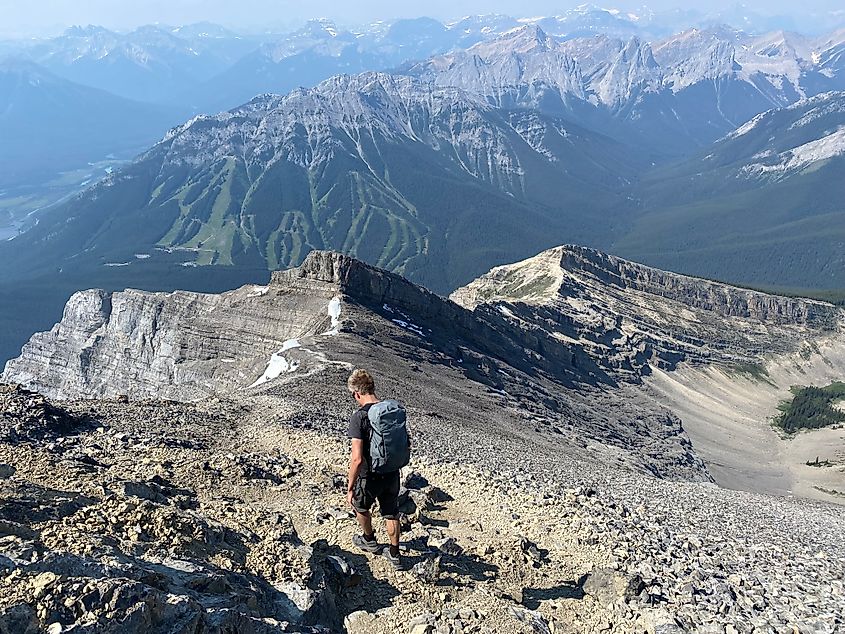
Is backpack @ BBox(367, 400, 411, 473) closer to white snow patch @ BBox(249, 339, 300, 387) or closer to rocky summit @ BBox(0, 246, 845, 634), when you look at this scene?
rocky summit @ BBox(0, 246, 845, 634)

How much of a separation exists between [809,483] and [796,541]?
259 feet

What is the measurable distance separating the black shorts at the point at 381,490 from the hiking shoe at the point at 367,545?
96cm

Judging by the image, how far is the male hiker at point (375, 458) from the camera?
1514cm

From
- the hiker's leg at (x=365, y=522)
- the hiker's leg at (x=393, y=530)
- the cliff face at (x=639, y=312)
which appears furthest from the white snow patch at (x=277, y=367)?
the cliff face at (x=639, y=312)

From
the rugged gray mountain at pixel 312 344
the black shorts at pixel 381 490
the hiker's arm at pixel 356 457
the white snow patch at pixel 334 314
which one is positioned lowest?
the rugged gray mountain at pixel 312 344

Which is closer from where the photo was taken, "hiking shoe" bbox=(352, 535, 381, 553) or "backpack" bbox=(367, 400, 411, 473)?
"backpack" bbox=(367, 400, 411, 473)

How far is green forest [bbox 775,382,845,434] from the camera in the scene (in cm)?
12498

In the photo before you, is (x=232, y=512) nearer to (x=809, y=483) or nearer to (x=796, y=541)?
(x=796, y=541)

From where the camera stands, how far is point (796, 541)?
27594 millimetres

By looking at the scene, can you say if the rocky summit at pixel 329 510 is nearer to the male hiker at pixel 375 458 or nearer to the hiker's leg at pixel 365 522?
the hiker's leg at pixel 365 522

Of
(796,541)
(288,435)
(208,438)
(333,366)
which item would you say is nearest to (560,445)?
(333,366)

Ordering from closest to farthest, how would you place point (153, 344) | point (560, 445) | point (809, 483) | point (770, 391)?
point (560, 445) < point (153, 344) < point (809, 483) < point (770, 391)

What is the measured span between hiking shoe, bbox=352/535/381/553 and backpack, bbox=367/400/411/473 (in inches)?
90.3

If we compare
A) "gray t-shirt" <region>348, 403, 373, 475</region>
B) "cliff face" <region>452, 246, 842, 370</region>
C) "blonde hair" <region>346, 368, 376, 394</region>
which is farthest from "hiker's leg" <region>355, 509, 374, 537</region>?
"cliff face" <region>452, 246, 842, 370</region>
